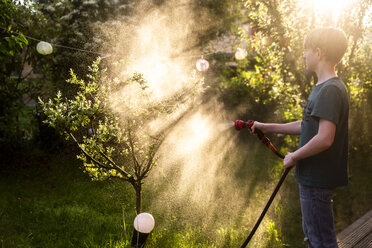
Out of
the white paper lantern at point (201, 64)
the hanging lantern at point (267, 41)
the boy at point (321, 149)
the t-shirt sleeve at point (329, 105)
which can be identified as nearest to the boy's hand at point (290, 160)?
the boy at point (321, 149)

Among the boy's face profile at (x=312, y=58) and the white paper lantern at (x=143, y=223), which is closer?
the boy's face profile at (x=312, y=58)

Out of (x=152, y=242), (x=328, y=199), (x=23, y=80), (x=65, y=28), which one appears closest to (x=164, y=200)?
(x=152, y=242)

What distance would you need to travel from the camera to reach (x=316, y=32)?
1974 mm

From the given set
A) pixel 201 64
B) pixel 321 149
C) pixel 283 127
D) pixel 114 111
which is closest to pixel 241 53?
pixel 201 64

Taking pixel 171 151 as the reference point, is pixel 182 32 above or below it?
above

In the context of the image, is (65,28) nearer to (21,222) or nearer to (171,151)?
(171,151)

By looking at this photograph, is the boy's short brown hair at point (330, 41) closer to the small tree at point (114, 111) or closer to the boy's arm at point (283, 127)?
the boy's arm at point (283, 127)

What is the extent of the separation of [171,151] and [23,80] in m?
3.11

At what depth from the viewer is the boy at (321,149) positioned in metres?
1.88

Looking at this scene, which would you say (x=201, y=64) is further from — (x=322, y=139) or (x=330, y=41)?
(x=322, y=139)

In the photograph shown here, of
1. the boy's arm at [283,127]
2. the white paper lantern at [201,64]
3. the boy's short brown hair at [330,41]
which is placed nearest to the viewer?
the boy's short brown hair at [330,41]

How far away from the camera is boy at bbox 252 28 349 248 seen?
1.88 meters

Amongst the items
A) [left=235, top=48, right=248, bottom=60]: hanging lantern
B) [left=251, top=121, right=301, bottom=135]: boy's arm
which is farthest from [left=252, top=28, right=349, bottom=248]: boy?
[left=235, top=48, right=248, bottom=60]: hanging lantern

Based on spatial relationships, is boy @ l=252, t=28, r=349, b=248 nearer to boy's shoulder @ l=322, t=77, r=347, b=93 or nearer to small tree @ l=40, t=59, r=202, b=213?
boy's shoulder @ l=322, t=77, r=347, b=93
